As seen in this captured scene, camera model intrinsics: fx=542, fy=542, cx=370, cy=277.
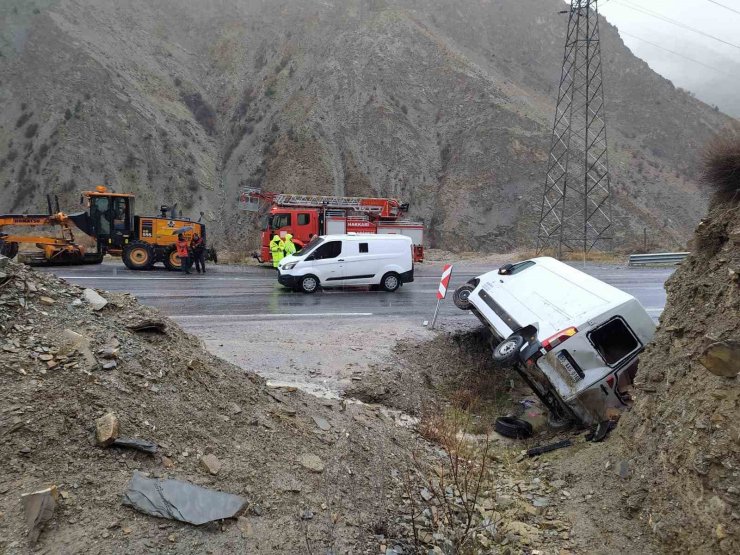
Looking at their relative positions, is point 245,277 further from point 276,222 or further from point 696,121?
point 696,121

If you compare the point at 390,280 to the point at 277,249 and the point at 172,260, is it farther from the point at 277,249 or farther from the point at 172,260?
the point at 172,260

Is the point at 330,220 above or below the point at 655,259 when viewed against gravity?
above

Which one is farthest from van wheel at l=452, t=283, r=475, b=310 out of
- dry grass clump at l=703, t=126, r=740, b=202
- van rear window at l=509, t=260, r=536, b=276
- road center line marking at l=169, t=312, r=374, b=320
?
dry grass clump at l=703, t=126, r=740, b=202

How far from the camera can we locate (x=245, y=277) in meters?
19.5

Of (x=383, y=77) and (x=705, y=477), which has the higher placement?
(x=383, y=77)

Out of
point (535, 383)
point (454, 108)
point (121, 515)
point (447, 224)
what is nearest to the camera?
point (121, 515)

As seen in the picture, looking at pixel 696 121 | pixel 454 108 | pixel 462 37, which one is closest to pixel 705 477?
pixel 454 108

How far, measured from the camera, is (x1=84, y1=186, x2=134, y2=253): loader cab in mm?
20719

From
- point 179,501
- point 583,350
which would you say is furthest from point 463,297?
point 179,501

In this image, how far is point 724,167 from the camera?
6285 mm

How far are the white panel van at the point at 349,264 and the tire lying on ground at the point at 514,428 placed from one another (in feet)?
30.0

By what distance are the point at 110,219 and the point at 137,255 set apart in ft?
7.09

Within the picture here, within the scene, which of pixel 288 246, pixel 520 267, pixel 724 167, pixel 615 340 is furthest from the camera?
pixel 288 246

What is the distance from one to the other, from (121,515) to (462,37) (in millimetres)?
64749
